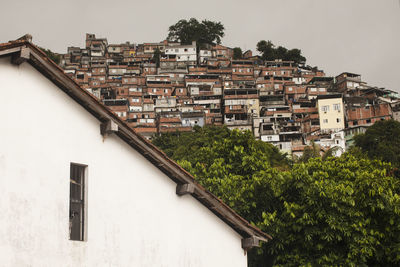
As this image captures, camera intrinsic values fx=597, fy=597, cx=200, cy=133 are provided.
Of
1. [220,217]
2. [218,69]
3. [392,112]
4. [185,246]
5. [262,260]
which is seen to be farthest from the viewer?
[218,69]

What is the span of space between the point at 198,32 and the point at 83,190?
15263 cm

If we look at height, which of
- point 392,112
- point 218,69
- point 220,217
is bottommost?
point 220,217

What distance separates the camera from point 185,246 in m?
13.6

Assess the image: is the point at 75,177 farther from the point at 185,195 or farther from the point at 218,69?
the point at 218,69

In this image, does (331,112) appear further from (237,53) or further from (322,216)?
(322,216)

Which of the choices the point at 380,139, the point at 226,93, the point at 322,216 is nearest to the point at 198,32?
the point at 226,93

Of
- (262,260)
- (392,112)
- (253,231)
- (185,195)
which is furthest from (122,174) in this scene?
(392,112)

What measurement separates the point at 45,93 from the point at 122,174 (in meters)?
2.43

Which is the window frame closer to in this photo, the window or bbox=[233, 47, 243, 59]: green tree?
the window

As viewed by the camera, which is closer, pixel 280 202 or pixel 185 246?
pixel 185 246

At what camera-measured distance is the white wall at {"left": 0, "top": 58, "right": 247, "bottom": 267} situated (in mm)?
11008

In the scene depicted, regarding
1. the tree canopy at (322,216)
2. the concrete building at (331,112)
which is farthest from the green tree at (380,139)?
the tree canopy at (322,216)

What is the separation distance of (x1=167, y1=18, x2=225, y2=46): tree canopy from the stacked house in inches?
239

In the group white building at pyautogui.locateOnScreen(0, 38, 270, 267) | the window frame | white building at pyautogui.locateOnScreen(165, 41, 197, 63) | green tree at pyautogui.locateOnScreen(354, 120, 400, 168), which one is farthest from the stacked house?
the window frame
